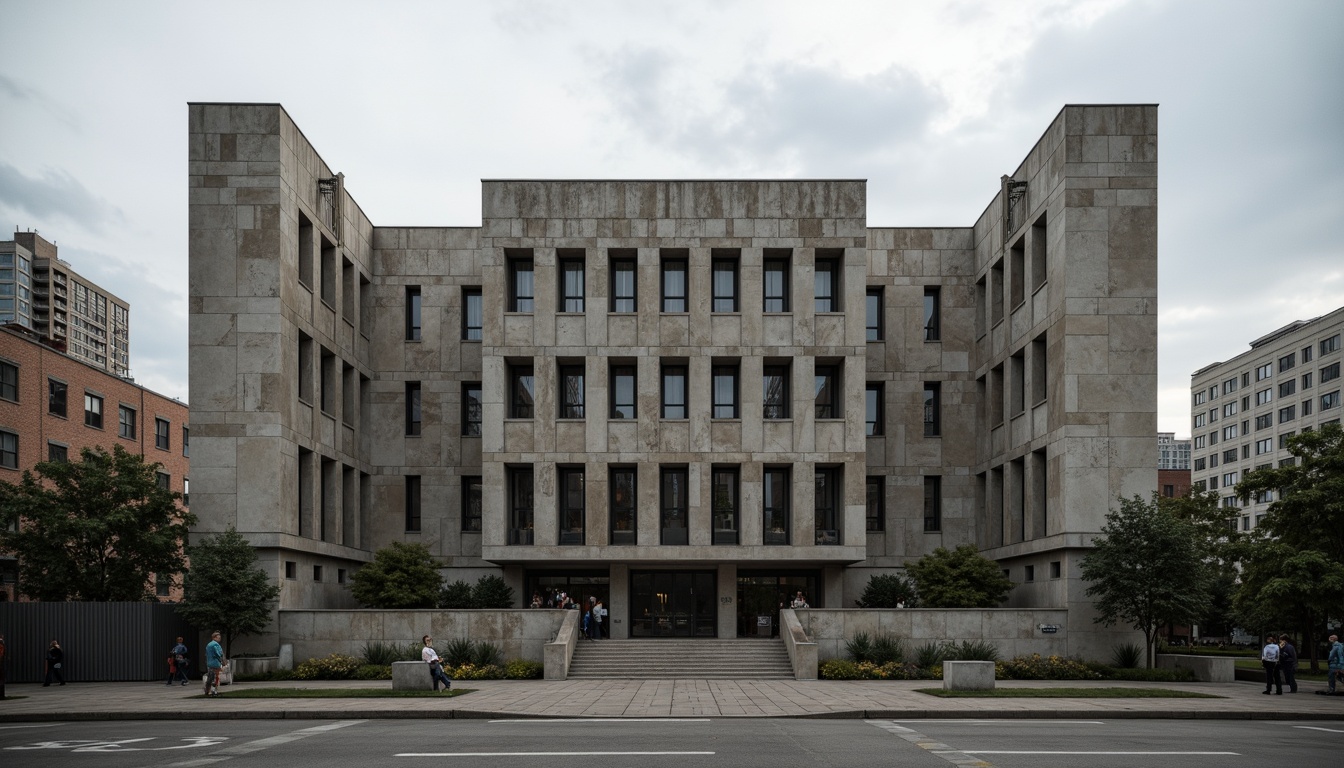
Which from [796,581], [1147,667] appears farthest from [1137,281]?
[796,581]

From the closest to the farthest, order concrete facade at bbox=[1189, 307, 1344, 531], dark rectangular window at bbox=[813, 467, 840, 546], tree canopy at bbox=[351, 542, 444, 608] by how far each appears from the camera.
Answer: tree canopy at bbox=[351, 542, 444, 608], dark rectangular window at bbox=[813, 467, 840, 546], concrete facade at bbox=[1189, 307, 1344, 531]

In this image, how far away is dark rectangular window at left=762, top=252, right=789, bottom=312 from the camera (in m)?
45.3

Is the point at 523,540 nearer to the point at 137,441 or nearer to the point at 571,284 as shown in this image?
the point at 571,284

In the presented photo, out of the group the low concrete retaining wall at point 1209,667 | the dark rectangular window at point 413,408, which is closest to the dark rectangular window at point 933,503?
the low concrete retaining wall at point 1209,667

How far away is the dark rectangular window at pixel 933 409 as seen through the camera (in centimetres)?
4903

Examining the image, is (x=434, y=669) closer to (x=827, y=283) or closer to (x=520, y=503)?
(x=520, y=503)

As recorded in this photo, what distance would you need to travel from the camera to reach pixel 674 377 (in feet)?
149

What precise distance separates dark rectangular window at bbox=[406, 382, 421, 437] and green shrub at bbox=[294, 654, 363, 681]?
1598cm

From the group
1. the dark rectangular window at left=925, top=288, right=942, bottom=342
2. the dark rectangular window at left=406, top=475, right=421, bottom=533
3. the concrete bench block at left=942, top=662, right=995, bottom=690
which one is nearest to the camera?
the concrete bench block at left=942, top=662, right=995, bottom=690

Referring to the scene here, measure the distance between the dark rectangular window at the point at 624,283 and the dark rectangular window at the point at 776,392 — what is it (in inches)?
250

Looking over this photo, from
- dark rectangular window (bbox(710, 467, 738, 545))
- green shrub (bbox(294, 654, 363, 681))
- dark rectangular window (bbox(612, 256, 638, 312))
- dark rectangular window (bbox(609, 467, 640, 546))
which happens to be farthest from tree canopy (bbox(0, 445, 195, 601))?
dark rectangular window (bbox(710, 467, 738, 545))

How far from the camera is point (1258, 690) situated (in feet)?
103

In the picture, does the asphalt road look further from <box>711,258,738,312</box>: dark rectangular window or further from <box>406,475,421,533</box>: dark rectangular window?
<box>406,475,421,533</box>: dark rectangular window

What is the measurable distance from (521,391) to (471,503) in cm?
633
